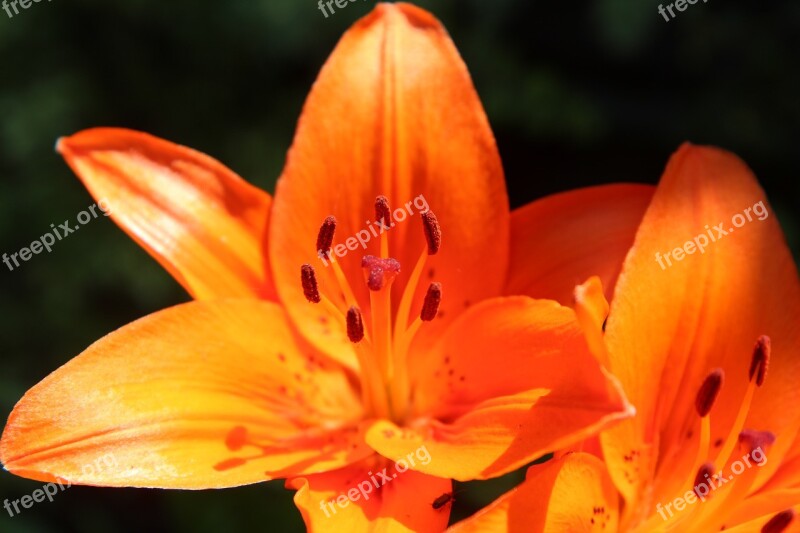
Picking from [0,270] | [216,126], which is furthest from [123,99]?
[0,270]

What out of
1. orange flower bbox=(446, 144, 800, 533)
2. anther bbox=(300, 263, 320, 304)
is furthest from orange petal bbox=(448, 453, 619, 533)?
anther bbox=(300, 263, 320, 304)

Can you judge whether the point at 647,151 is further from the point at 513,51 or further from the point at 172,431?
the point at 172,431

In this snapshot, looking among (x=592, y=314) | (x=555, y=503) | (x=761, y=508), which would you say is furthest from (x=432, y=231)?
(x=761, y=508)

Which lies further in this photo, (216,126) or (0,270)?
(0,270)

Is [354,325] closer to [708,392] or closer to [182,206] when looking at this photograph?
[182,206]

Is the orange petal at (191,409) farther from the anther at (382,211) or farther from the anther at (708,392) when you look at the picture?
the anther at (708,392)
